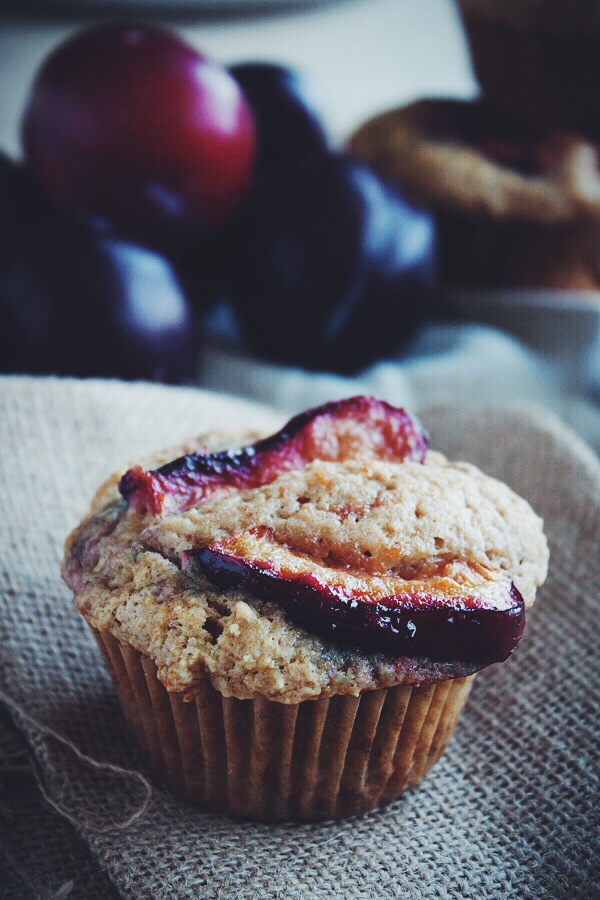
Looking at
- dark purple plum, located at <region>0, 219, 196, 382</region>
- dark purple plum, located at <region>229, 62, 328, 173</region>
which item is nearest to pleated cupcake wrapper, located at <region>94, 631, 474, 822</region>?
dark purple plum, located at <region>0, 219, 196, 382</region>

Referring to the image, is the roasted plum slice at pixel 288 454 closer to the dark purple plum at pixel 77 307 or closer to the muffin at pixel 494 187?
the dark purple plum at pixel 77 307

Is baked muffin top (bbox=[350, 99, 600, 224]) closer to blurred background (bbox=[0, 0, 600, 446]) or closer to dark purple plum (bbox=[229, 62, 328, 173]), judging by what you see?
blurred background (bbox=[0, 0, 600, 446])

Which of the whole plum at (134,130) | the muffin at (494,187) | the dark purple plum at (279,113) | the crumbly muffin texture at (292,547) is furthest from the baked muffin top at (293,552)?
the dark purple plum at (279,113)

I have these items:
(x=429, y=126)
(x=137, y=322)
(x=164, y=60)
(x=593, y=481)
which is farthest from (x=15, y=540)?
(x=429, y=126)

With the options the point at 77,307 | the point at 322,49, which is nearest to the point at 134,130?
the point at 77,307

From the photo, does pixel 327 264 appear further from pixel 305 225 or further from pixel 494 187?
pixel 494 187
